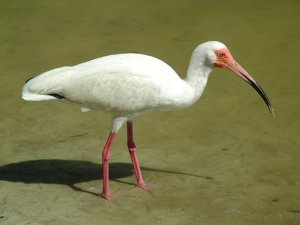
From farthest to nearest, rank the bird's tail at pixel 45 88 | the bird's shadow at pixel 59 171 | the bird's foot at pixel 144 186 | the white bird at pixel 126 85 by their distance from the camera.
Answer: the bird's shadow at pixel 59 171 → the bird's foot at pixel 144 186 → the bird's tail at pixel 45 88 → the white bird at pixel 126 85

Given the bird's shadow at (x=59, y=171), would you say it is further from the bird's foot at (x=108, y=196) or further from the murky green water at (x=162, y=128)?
the bird's foot at (x=108, y=196)

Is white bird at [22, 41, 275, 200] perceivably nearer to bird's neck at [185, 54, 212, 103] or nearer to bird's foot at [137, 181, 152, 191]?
bird's neck at [185, 54, 212, 103]

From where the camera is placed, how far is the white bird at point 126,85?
6707mm

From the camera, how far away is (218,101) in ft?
29.3

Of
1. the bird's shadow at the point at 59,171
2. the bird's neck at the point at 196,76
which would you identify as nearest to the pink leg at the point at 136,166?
the bird's shadow at the point at 59,171

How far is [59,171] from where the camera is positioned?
24.3 feet

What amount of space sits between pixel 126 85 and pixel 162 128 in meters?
1.69

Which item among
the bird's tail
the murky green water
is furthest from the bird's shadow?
the bird's tail

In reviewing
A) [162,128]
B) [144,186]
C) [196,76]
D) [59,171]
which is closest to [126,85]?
[196,76]

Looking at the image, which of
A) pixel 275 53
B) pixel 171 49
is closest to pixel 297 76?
pixel 275 53

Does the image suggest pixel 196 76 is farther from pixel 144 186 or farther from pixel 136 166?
pixel 144 186

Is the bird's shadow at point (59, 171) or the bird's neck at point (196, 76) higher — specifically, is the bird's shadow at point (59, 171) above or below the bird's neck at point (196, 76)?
below

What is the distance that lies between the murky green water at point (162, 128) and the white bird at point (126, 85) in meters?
0.54

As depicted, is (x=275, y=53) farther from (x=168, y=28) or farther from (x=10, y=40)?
(x=10, y=40)
